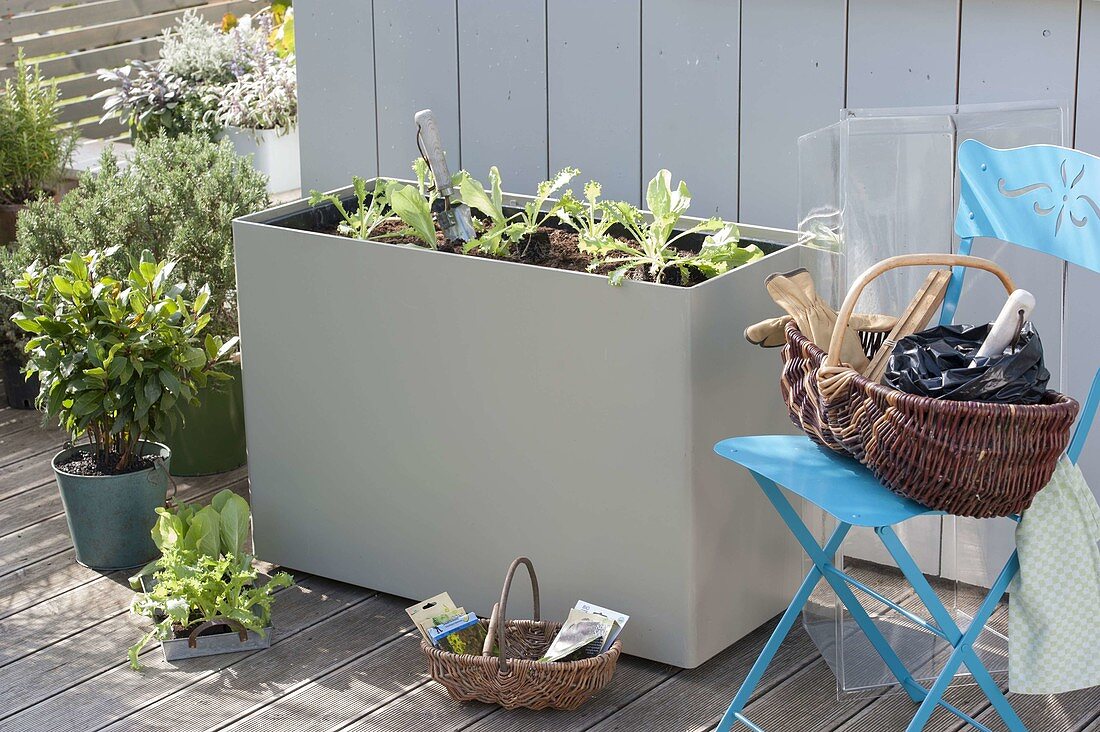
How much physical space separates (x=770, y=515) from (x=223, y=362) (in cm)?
136

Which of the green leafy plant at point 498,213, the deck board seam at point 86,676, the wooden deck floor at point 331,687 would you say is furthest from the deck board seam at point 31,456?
the green leafy plant at point 498,213

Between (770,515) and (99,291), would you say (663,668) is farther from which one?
(99,291)

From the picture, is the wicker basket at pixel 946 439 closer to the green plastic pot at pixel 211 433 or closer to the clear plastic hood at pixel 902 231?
the clear plastic hood at pixel 902 231

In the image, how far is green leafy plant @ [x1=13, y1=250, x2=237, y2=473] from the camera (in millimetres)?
3078

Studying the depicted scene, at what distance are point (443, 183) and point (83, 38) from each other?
15.2ft

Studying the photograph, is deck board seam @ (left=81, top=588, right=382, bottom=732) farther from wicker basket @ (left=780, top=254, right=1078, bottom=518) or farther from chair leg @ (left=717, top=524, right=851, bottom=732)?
wicker basket @ (left=780, top=254, right=1078, bottom=518)

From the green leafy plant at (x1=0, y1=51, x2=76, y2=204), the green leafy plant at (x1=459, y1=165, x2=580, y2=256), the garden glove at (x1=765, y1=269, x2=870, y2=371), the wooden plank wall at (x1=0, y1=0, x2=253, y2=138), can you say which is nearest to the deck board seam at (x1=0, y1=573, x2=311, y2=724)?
the green leafy plant at (x1=459, y1=165, x2=580, y2=256)

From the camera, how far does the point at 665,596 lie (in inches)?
108

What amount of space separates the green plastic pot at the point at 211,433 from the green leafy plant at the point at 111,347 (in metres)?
0.48

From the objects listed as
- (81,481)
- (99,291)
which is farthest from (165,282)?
(81,481)

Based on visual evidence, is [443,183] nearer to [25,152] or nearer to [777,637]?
[777,637]

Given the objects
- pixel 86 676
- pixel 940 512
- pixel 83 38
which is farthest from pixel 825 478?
pixel 83 38

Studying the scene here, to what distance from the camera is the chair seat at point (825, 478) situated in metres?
2.14

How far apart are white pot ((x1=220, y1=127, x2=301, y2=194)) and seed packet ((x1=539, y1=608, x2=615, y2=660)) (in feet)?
11.0
